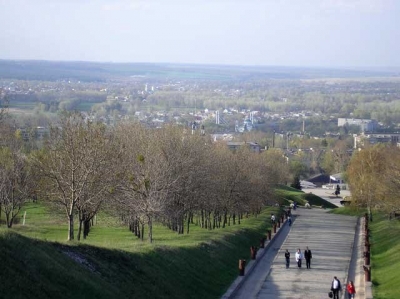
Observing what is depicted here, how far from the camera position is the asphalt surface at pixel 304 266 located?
25.9 metres

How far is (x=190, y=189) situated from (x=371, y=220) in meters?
22.0

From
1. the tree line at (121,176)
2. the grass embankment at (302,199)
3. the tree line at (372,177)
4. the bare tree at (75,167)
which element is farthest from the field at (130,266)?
the grass embankment at (302,199)

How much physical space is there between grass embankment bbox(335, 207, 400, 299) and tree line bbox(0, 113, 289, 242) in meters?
8.75

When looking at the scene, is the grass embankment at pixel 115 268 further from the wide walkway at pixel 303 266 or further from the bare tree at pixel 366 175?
the bare tree at pixel 366 175

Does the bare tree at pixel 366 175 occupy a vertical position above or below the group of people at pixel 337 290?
below

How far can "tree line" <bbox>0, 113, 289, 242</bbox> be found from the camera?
31438mm

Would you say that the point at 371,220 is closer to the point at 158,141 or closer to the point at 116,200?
the point at 158,141

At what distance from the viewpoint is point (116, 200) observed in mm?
35125

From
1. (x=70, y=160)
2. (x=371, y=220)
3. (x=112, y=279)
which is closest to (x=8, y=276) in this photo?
(x=112, y=279)

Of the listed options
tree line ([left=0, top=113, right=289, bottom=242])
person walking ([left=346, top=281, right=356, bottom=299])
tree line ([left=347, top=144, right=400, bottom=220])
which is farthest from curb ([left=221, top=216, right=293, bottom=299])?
tree line ([left=347, top=144, right=400, bottom=220])

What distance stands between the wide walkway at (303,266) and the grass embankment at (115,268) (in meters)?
0.97

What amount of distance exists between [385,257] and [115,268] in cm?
1701

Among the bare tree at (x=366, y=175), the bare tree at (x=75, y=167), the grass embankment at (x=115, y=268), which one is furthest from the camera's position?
the bare tree at (x=366, y=175)

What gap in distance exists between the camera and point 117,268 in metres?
21.1
